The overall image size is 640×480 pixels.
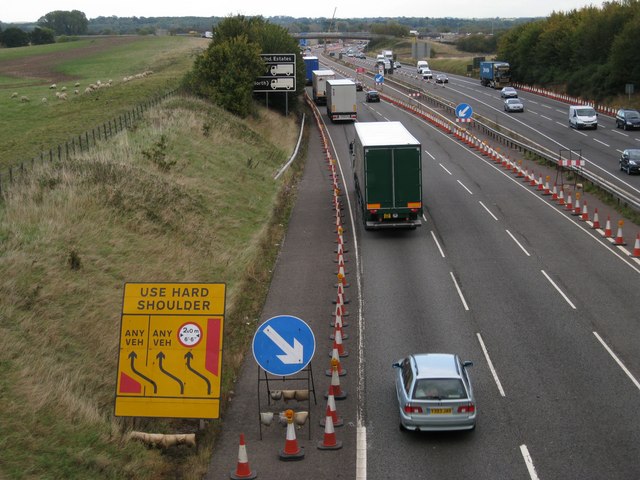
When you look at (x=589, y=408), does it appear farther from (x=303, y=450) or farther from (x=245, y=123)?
(x=245, y=123)

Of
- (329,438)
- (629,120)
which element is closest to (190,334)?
(329,438)

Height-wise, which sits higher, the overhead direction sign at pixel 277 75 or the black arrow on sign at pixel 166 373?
the overhead direction sign at pixel 277 75

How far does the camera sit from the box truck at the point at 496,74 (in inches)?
4040

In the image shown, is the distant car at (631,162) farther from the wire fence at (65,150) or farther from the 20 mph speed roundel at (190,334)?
the 20 mph speed roundel at (190,334)

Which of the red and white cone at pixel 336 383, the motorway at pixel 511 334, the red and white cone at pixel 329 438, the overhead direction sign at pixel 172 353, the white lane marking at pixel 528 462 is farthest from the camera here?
the red and white cone at pixel 336 383

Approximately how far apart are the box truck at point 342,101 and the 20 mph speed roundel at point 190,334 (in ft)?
180

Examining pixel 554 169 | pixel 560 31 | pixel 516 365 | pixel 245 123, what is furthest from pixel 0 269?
pixel 560 31

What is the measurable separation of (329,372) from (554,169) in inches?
1255

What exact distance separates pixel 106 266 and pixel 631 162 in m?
31.0

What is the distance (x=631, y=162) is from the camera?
4459cm

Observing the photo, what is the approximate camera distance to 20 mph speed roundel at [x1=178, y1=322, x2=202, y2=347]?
14195 mm

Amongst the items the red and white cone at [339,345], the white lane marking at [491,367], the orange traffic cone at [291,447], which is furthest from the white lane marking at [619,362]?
the orange traffic cone at [291,447]

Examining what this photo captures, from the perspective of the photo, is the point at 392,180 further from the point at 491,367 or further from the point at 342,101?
the point at 342,101

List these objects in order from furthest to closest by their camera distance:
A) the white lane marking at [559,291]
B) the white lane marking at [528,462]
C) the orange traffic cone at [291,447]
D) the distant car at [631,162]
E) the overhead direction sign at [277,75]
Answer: the overhead direction sign at [277,75] → the distant car at [631,162] → the white lane marking at [559,291] → the orange traffic cone at [291,447] → the white lane marking at [528,462]
